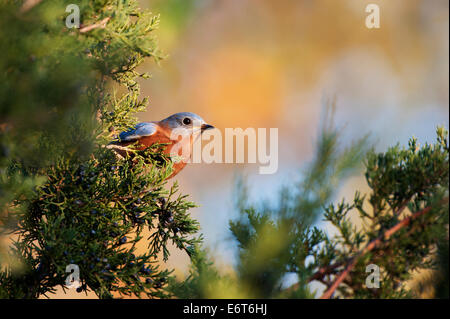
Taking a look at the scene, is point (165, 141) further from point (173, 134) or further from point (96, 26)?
point (96, 26)

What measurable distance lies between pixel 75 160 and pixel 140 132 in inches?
61.7

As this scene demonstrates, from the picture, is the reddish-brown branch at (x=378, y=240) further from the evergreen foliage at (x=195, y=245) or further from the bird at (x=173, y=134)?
the bird at (x=173, y=134)

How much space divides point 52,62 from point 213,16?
7545mm

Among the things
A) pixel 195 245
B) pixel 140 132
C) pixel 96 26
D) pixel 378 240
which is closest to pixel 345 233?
pixel 378 240

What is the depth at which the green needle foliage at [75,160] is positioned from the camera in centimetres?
101

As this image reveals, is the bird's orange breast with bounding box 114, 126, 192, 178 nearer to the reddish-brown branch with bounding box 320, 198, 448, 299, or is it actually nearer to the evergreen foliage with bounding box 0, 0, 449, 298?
the evergreen foliage with bounding box 0, 0, 449, 298

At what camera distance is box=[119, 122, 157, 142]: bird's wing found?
3119 millimetres

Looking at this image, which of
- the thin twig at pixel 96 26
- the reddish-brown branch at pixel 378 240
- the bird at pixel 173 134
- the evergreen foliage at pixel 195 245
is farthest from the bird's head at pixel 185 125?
the reddish-brown branch at pixel 378 240

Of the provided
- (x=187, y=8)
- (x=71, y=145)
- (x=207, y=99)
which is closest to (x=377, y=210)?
(x=71, y=145)

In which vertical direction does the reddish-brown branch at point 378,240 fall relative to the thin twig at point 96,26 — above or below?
below

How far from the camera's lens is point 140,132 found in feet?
10.5

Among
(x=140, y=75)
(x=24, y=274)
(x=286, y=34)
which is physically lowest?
(x=24, y=274)

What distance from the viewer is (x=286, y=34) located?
8023 millimetres

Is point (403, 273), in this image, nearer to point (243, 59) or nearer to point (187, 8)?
point (187, 8)
